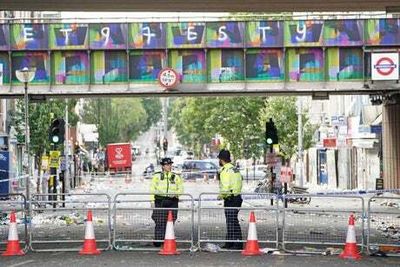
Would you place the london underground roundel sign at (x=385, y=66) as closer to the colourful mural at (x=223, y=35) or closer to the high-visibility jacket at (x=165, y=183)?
the colourful mural at (x=223, y=35)

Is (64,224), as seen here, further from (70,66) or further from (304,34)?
(304,34)

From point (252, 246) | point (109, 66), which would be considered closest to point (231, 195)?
point (252, 246)

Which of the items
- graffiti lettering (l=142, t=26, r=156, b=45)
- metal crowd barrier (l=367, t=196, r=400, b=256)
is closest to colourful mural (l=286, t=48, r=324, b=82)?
graffiti lettering (l=142, t=26, r=156, b=45)

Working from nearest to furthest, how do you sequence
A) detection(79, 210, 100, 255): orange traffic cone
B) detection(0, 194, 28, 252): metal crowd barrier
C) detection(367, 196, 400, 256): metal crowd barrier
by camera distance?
1. detection(79, 210, 100, 255): orange traffic cone
2. detection(367, 196, 400, 256): metal crowd barrier
3. detection(0, 194, 28, 252): metal crowd barrier

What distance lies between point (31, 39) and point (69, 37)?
50.3 inches

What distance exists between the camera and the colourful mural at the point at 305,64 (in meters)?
28.6

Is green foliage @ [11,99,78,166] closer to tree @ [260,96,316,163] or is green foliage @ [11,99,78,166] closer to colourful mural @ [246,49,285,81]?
tree @ [260,96,316,163]

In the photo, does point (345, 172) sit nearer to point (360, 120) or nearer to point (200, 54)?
point (360, 120)

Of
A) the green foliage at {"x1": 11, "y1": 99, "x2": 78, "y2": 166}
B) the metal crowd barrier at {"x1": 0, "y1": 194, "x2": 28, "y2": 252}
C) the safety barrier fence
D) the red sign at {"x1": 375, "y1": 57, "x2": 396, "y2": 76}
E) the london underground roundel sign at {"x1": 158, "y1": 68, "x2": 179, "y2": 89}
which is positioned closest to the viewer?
the safety barrier fence

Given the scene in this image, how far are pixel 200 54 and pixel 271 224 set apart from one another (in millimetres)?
12431

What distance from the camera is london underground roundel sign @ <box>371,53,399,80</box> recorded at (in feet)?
91.4

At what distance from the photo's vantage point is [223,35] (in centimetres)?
2845

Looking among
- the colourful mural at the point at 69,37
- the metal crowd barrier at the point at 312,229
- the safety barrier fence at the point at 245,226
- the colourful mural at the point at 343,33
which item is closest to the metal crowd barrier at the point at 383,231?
the safety barrier fence at the point at 245,226

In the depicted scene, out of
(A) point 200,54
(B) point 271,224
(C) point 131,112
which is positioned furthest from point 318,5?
(C) point 131,112
